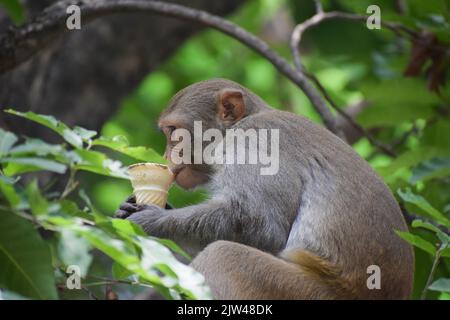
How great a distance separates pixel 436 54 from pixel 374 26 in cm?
113

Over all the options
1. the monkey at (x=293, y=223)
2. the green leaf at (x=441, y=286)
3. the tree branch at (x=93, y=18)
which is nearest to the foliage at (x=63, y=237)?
the monkey at (x=293, y=223)

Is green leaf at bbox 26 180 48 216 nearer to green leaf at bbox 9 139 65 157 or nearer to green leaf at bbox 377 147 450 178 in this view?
green leaf at bbox 9 139 65 157

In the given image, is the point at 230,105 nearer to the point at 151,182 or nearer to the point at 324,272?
the point at 151,182

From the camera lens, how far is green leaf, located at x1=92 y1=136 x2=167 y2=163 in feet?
13.3

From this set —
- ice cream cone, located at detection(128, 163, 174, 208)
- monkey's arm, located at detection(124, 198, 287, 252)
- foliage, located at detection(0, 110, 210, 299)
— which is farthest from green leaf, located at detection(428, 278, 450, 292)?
ice cream cone, located at detection(128, 163, 174, 208)

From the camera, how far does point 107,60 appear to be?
1070cm

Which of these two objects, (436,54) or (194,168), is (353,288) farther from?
(436,54)

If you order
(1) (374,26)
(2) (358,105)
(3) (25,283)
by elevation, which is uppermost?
(1) (374,26)

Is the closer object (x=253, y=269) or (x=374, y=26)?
Result: (x=253, y=269)
